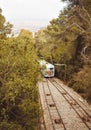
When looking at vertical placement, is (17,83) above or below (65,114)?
above

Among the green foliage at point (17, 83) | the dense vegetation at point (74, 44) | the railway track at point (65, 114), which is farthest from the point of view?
the dense vegetation at point (74, 44)

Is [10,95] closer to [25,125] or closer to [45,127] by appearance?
[25,125]

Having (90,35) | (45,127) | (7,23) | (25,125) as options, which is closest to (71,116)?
(45,127)

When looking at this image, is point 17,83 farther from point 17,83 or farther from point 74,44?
point 74,44

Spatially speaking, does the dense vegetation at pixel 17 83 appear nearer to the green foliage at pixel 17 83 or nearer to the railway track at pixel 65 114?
the green foliage at pixel 17 83

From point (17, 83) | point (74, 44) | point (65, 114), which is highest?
point (74, 44)

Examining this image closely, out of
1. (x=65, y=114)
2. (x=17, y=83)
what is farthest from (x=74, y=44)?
(x=17, y=83)

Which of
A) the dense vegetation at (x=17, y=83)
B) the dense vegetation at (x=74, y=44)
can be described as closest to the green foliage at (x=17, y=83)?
the dense vegetation at (x=17, y=83)
